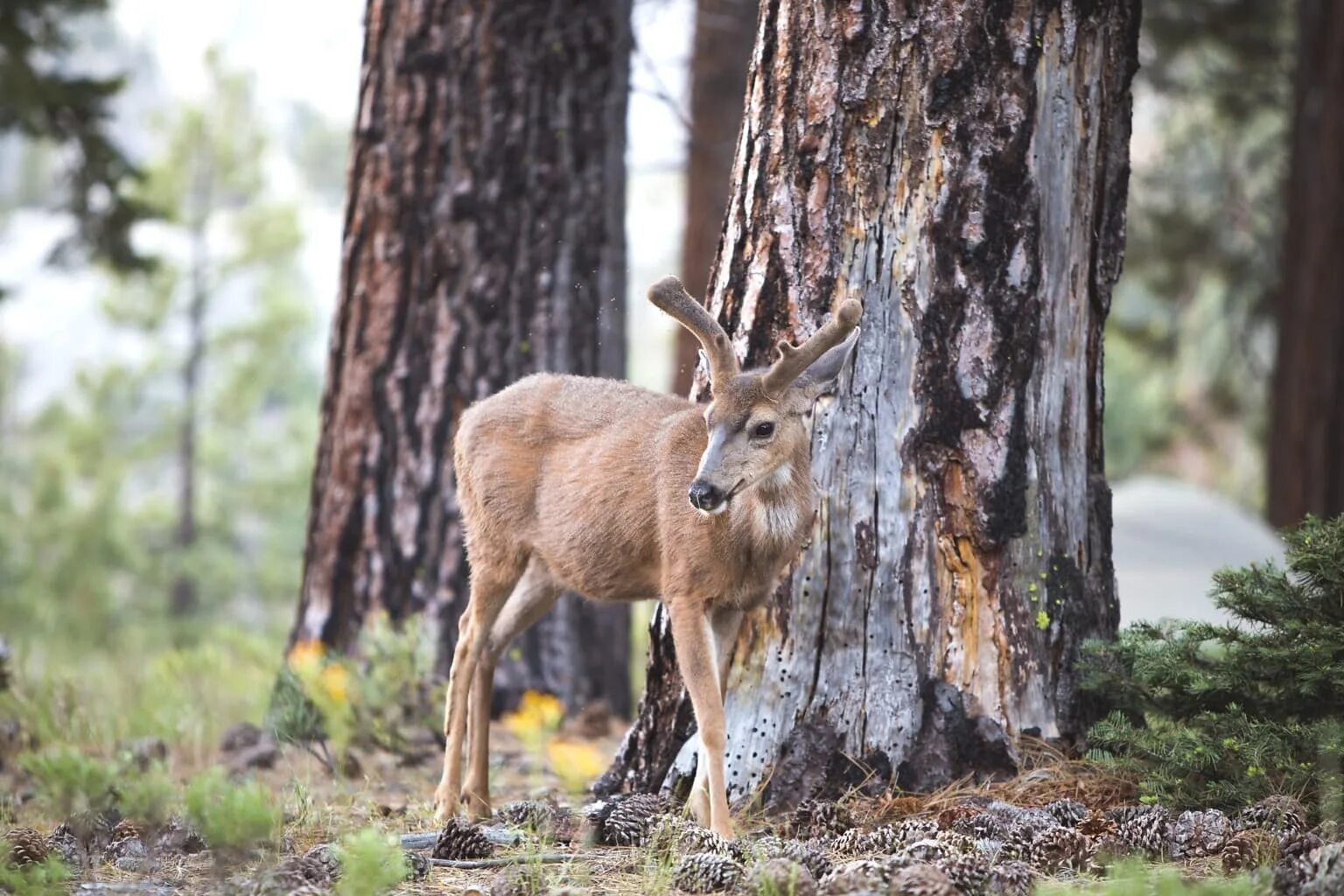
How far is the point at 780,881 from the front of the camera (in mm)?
3742

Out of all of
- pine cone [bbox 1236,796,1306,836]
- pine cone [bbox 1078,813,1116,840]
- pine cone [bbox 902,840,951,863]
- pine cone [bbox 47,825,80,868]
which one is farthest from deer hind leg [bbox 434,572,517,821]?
pine cone [bbox 1236,796,1306,836]

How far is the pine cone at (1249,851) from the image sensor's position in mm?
4066

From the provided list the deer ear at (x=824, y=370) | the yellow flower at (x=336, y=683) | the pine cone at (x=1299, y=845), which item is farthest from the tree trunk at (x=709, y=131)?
the pine cone at (x=1299, y=845)

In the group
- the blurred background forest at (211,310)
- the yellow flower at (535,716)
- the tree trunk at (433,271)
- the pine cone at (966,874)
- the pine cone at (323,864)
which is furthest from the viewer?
the blurred background forest at (211,310)

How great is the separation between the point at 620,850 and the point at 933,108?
2748 mm

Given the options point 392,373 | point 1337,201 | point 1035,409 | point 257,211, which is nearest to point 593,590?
point 1035,409

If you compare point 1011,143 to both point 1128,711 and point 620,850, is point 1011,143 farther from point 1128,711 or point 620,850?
point 620,850

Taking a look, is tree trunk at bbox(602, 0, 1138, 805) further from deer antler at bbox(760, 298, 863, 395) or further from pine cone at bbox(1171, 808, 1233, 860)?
pine cone at bbox(1171, 808, 1233, 860)

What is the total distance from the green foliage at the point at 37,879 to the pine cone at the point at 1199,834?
313cm

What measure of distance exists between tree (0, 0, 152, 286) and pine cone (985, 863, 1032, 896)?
9.36m

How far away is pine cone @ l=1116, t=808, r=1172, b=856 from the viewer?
434 centimetres

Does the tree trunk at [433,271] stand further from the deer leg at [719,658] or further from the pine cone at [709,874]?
the pine cone at [709,874]

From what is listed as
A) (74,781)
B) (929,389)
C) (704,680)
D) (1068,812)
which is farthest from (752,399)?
(74,781)

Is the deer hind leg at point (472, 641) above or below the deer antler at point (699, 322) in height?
below
